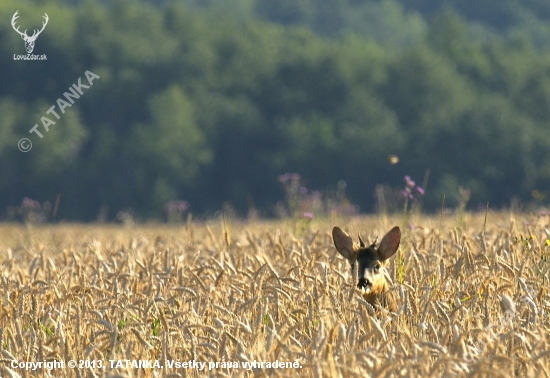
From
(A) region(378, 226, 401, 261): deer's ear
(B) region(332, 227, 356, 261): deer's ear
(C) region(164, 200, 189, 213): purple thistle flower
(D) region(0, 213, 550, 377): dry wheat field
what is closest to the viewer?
(D) region(0, 213, 550, 377): dry wheat field

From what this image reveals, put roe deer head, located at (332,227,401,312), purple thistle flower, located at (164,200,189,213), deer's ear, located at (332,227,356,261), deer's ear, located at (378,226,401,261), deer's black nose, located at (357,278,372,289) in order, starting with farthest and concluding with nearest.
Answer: purple thistle flower, located at (164,200,189,213), deer's ear, located at (332,227,356,261), deer's ear, located at (378,226,401,261), roe deer head, located at (332,227,401,312), deer's black nose, located at (357,278,372,289)

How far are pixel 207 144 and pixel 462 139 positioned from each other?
1421 cm

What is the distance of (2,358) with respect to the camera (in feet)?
15.3

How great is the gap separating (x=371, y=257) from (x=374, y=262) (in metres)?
0.04

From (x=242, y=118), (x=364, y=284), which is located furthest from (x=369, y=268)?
(x=242, y=118)

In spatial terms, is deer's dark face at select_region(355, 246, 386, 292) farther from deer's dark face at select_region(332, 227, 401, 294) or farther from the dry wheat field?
the dry wheat field

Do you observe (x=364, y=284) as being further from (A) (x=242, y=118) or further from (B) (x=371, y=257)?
(A) (x=242, y=118)

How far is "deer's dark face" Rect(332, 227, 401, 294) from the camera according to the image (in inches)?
220

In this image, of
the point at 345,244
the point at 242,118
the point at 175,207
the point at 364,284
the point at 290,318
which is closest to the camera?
the point at 290,318

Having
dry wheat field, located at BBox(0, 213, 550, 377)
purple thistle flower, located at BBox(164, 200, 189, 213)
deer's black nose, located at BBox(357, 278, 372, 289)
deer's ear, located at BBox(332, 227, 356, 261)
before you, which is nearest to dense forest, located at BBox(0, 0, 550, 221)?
purple thistle flower, located at BBox(164, 200, 189, 213)

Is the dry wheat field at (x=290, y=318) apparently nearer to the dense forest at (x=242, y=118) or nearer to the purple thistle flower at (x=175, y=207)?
the purple thistle flower at (x=175, y=207)

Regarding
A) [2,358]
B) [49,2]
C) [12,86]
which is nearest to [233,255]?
[2,358]

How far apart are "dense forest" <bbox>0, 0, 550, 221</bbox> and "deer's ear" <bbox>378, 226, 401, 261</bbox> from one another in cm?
3950

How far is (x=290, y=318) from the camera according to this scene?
17.6ft
